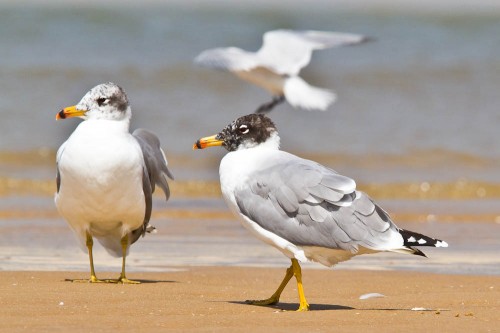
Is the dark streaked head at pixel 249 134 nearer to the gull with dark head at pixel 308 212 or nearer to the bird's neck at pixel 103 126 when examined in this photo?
the gull with dark head at pixel 308 212

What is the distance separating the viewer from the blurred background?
1062cm

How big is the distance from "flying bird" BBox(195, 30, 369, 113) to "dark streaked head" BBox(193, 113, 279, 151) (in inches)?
192

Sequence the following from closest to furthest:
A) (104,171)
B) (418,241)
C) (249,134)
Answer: (418,241) < (249,134) < (104,171)

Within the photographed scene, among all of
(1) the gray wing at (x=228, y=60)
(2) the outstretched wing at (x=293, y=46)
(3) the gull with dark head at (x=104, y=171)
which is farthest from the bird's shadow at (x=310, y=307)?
(2) the outstretched wing at (x=293, y=46)

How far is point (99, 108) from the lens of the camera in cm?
817

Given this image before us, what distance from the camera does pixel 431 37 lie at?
34.6 metres

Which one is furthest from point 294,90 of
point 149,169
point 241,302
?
point 241,302

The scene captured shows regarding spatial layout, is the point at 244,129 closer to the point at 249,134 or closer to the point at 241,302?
the point at 249,134

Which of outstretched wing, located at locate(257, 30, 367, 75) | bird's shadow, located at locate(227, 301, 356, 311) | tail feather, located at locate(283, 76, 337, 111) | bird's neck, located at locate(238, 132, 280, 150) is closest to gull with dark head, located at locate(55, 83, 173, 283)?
bird's neck, located at locate(238, 132, 280, 150)

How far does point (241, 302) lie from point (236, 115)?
48.8ft

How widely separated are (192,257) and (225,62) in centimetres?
328

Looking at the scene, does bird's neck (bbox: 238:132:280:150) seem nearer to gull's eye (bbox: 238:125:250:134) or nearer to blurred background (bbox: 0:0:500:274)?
gull's eye (bbox: 238:125:250:134)

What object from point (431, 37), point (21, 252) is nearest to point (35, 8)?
point (431, 37)

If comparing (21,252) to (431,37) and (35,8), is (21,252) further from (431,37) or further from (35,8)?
(35,8)
